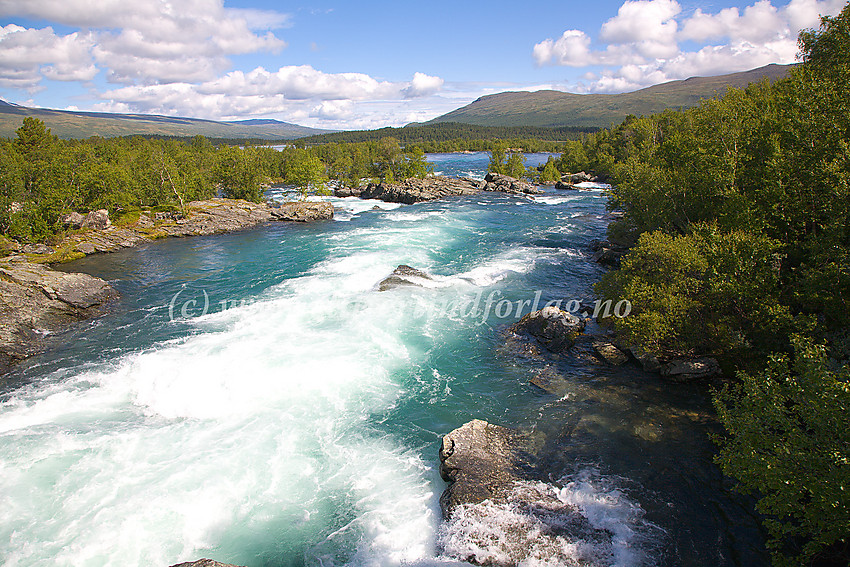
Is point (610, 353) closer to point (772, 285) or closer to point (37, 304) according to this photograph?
point (772, 285)

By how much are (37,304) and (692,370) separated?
129 ft

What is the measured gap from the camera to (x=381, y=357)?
79.0 ft

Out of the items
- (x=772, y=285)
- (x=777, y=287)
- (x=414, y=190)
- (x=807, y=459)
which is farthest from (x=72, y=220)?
(x=807, y=459)

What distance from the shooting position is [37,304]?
28594 mm

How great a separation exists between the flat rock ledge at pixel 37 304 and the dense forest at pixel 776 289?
3295 centimetres

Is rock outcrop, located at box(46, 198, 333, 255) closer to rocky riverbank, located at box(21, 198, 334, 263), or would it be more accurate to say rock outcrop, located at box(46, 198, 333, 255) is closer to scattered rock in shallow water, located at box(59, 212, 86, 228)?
rocky riverbank, located at box(21, 198, 334, 263)

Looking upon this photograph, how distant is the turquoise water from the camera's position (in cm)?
1283

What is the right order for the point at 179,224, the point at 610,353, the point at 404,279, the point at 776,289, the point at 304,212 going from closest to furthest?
the point at 776,289, the point at 610,353, the point at 404,279, the point at 179,224, the point at 304,212

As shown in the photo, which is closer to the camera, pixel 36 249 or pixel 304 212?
pixel 36 249

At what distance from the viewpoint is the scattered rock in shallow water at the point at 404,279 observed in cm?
3388

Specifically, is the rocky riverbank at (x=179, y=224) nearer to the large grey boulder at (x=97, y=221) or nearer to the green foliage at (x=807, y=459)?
the large grey boulder at (x=97, y=221)

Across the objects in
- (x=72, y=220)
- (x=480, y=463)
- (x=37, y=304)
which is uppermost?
(x=72, y=220)

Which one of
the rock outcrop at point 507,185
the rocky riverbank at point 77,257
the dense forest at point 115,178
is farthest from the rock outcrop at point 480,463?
the rock outcrop at point 507,185

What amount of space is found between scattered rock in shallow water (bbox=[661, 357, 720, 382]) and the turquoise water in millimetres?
702
